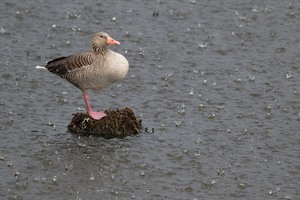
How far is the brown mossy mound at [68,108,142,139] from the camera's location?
14.7 meters

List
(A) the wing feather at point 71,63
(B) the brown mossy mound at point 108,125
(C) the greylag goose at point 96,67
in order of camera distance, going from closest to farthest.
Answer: (C) the greylag goose at point 96,67, (B) the brown mossy mound at point 108,125, (A) the wing feather at point 71,63

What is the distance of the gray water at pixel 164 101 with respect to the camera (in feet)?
42.2

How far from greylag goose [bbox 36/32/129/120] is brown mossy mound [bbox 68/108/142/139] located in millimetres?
128

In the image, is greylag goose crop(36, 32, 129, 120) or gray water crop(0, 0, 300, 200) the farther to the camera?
greylag goose crop(36, 32, 129, 120)

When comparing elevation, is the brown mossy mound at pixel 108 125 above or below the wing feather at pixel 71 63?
below

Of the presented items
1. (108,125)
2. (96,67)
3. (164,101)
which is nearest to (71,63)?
(96,67)

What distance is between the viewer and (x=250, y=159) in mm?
13828

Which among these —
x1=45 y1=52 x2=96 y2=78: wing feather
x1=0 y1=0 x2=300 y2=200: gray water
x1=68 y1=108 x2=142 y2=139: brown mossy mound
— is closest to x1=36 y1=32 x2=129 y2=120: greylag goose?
x1=45 y1=52 x2=96 y2=78: wing feather

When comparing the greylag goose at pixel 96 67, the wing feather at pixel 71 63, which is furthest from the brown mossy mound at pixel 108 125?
the wing feather at pixel 71 63

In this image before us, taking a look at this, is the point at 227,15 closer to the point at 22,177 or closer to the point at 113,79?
the point at 113,79

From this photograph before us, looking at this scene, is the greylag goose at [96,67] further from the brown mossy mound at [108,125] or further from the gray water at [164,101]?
the gray water at [164,101]

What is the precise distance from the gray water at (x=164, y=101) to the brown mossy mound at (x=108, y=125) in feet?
0.72

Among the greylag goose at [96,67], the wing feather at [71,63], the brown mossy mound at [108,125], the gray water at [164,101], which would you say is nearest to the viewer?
the gray water at [164,101]

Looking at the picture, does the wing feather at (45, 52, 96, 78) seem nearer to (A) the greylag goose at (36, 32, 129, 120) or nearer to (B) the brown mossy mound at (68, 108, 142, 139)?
(A) the greylag goose at (36, 32, 129, 120)
